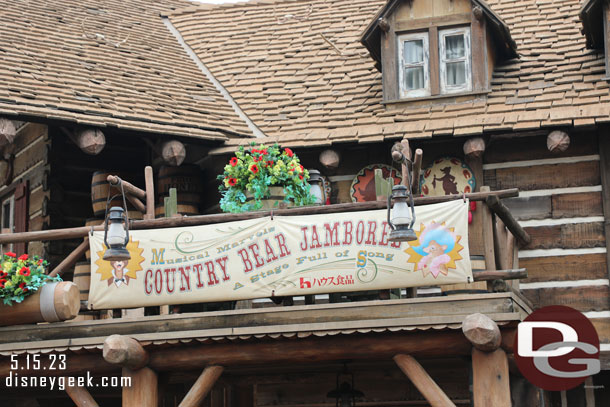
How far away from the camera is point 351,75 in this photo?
53.3ft

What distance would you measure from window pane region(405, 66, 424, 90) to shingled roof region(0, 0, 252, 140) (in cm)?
235

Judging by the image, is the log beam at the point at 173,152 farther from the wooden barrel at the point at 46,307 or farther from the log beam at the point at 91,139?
the wooden barrel at the point at 46,307

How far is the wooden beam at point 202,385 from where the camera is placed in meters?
11.8

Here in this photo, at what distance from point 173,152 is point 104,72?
231 centimetres

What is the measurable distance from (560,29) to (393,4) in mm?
2586

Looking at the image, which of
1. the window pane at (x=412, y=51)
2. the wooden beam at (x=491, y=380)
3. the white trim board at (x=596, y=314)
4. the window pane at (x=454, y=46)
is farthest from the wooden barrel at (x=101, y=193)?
the white trim board at (x=596, y=314)

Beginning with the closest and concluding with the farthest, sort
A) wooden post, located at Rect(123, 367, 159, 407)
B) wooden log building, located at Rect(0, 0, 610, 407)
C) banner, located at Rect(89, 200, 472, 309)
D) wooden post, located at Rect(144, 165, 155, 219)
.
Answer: banner, located at Rect(89, 200, 472, 309) → wooden log building, located at Rect(0, 0, 610, 407) → wooden post, located at Rect(123, 367, 159, 407) → wooden post, located at Rect(144, 165, 155, 219)

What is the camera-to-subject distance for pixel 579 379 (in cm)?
1346

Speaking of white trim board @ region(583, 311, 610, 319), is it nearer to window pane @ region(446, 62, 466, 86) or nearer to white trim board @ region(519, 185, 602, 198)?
white trim board @ region(519, 185, 602, 198)

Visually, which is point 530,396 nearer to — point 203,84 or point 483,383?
point 483,383

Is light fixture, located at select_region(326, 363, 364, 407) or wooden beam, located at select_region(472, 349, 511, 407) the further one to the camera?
light fixture, located at select_region(326, 363, 364, 407)

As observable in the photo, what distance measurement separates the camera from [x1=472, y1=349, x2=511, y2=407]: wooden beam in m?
10.9

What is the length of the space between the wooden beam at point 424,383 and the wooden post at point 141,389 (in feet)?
8.85

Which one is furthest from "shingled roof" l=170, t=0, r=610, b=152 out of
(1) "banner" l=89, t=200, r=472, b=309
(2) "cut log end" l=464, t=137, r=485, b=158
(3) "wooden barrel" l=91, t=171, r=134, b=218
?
(1) "banner" l=89, t=200, r=472, b=309
